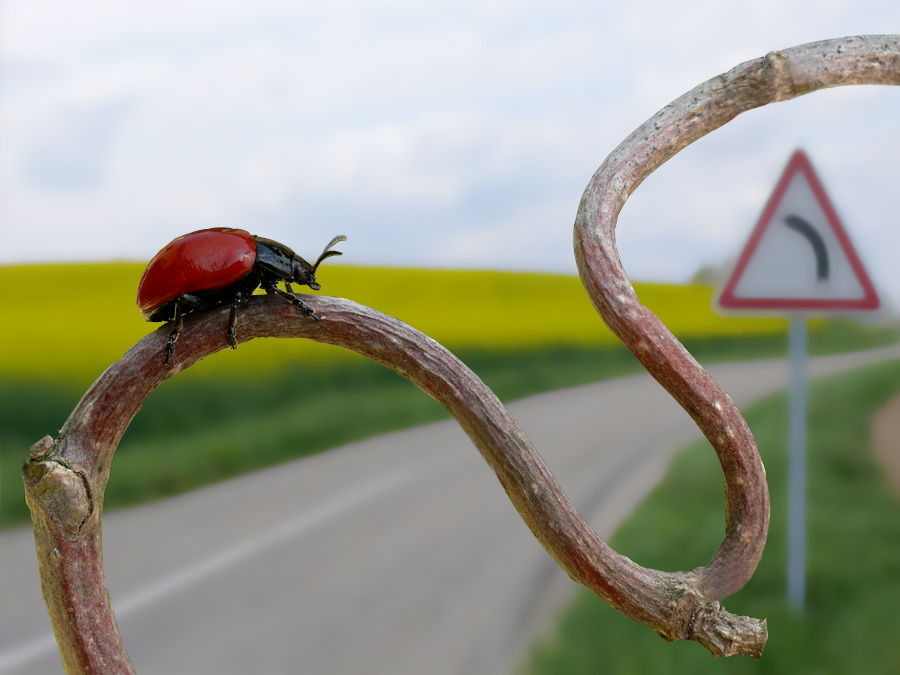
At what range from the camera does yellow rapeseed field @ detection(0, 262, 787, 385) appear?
4289 mm

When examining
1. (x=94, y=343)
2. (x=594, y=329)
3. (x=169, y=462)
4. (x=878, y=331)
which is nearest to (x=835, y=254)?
(x=878, y=331)

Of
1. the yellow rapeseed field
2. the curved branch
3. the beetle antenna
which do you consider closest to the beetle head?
the beetle antenna

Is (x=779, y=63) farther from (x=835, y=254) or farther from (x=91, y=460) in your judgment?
(x=835, y=254)

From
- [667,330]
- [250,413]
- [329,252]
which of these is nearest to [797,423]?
[667,330]

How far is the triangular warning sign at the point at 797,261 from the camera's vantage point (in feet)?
6.24

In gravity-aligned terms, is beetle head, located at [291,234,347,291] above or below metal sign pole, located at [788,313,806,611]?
above

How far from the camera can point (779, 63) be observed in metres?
0.80

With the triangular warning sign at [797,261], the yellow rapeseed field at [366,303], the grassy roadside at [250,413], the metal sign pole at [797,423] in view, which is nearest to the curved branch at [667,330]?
the triangular warning sign at [797,261]

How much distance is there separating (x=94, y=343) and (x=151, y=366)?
4.36 meters

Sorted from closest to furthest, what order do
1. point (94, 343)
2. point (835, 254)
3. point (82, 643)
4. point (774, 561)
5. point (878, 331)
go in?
point (82, 643) < point (835, 254) < point (774, 561) < point (878, 331) < point (94, 343)

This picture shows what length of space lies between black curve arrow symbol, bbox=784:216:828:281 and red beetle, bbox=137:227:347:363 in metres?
1.64

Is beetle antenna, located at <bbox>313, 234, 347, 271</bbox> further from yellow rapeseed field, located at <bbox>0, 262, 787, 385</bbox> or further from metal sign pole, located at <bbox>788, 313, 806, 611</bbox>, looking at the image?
yellow rapeseed field, located at <bbox>0, 262, 787, 385</bbox>

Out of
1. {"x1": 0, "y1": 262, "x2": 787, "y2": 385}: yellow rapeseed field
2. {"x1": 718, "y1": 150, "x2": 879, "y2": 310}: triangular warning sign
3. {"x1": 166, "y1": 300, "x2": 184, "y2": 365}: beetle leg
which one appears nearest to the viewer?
{"x1": 166, "y1": 300, "x2": 184, "y2": 365}: beetle leg

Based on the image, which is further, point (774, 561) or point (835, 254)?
point (774, 561)
